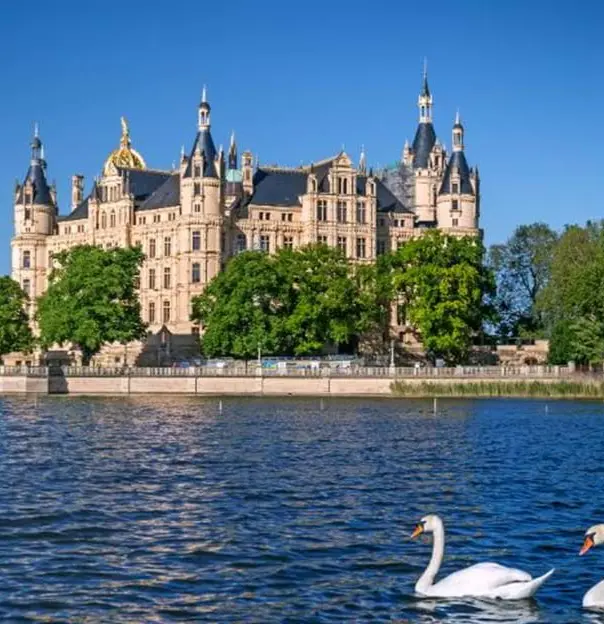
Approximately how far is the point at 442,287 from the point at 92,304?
1045 inches

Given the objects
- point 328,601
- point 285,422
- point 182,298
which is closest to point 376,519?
point 328,601

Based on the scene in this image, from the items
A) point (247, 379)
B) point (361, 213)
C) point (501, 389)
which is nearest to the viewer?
point (501, 389)

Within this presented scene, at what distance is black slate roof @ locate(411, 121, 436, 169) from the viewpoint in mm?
132750

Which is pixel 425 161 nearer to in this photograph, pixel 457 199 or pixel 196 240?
pixel 457 199

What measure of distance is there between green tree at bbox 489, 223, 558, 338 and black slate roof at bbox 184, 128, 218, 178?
32207 mm

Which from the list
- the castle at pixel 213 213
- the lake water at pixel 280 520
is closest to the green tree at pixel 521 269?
the castle at pixel 213 213

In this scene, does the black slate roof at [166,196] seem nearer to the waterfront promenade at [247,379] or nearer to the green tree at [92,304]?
the green tree at [92,304]

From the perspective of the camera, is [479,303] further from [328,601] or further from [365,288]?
[328,601]

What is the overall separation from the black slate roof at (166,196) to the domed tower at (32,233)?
1255cm

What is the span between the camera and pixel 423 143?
135 metres

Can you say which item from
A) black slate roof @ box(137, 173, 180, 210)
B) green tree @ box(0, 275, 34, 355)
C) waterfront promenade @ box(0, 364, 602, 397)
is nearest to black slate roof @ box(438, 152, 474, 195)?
black slate roof @ box(137, 173, 180, 210)

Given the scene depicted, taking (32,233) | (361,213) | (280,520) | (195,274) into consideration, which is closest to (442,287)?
(361,213)

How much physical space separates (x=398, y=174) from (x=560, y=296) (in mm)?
26537

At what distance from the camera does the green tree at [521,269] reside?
12950 cm
